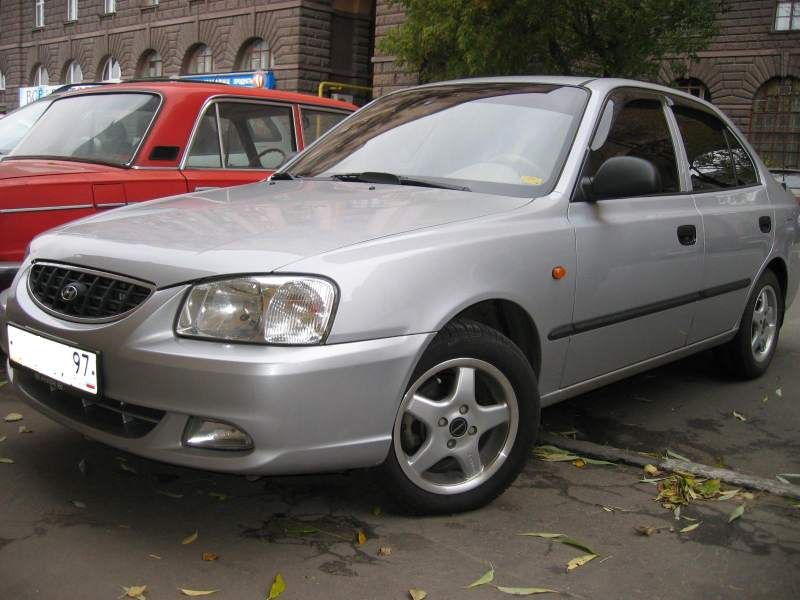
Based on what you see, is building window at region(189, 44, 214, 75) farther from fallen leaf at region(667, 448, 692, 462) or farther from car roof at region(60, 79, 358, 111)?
fallen leaf at region(667, 448, 692, 462)

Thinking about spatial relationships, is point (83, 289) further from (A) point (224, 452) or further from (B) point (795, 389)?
(B) point (795, 389)

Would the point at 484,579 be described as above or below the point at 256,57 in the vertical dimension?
below

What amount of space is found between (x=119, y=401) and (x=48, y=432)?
1303 millimetres

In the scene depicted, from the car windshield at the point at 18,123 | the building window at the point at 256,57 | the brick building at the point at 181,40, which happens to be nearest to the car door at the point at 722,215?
the car windshield at the point at 18,123

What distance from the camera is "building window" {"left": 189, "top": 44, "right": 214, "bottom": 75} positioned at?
30188mm

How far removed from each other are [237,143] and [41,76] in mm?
35616

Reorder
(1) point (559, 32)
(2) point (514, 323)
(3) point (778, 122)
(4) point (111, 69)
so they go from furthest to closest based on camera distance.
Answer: (4) point (111, 69), (3) point (778, 122), (1) point (559, 32), (2) point (514, 323)

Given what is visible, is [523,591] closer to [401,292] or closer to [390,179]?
[401,292]

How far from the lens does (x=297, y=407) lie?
2672 mm

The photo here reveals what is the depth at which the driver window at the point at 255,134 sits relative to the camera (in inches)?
234

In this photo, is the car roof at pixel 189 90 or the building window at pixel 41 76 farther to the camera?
the building window at pixel 41 76

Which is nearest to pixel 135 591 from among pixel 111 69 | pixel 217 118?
pixel 217 118

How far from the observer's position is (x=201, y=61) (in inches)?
1206

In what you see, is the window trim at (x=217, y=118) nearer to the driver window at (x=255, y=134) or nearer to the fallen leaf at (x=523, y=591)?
the driver window at (x=255, y=134)
